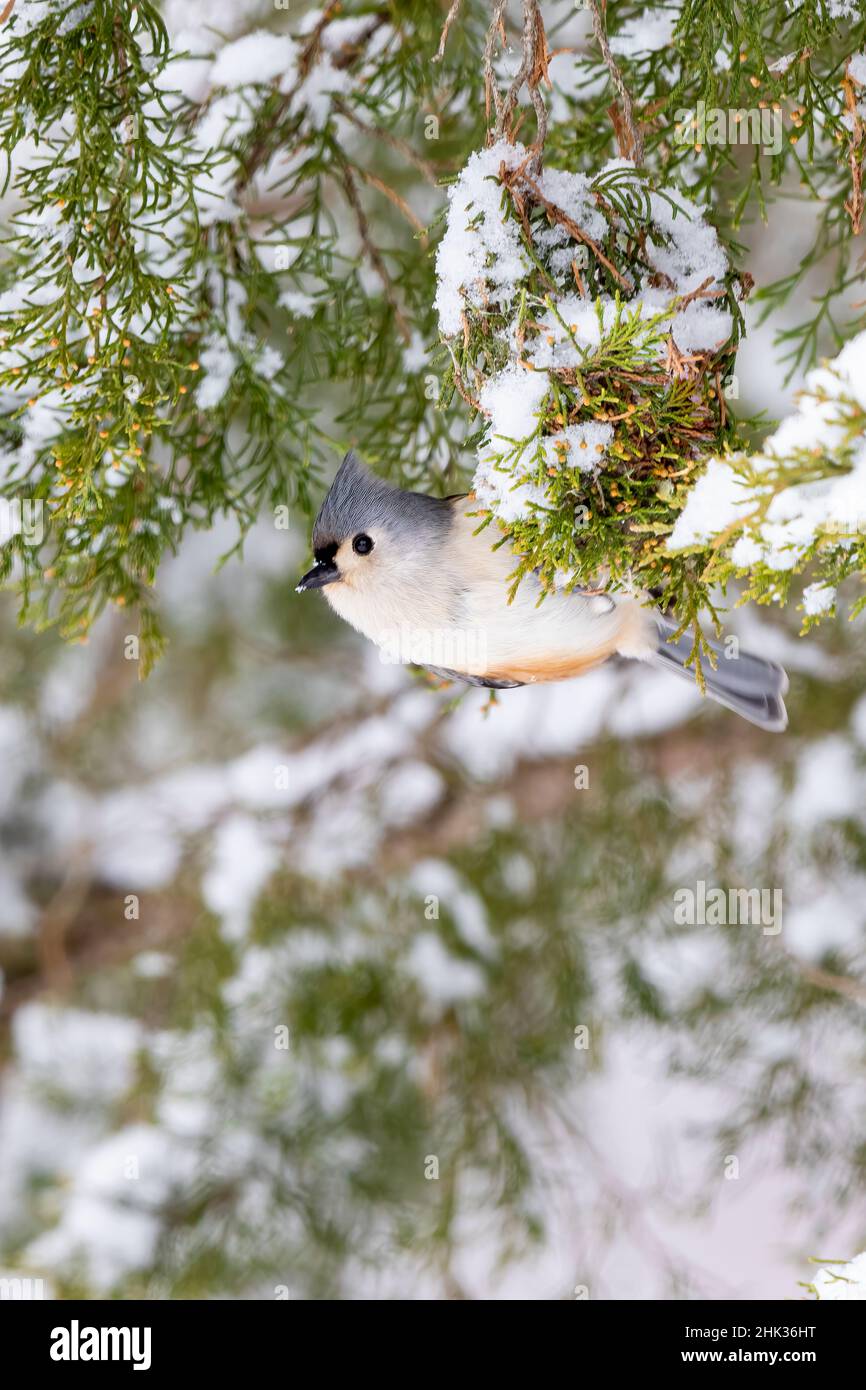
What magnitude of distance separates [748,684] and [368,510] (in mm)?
610

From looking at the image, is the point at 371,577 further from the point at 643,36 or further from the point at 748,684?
the point at 643,36

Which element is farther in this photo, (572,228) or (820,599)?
(572,228)

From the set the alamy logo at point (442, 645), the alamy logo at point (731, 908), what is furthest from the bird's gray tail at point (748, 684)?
the alamy logo at point (731, 908)

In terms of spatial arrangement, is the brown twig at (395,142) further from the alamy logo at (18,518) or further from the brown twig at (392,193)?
the alamy logo at (18,518)

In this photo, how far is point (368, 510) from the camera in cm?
145

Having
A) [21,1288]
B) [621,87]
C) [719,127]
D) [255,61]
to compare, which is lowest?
[21,1288]

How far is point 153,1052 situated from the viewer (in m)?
2.90

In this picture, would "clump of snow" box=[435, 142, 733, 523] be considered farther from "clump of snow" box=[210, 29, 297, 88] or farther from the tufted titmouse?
"clump of snow" box=[210, 29, 297, 88]

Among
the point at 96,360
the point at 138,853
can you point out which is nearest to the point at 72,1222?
the point at 138,853

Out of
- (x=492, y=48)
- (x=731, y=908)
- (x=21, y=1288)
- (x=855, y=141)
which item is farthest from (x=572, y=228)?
(x=21, y=1288)
